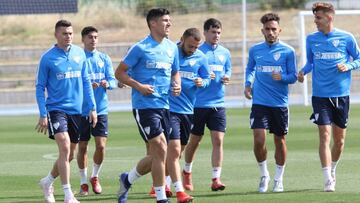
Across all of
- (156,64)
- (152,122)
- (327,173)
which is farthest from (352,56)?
(152,122)

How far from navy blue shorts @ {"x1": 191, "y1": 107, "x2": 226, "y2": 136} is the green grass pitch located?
790mm

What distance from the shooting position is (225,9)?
47.1 metres

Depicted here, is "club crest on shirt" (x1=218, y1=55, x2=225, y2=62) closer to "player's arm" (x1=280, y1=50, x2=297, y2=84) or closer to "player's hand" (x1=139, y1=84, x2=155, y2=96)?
"player's arm" (x1=280, y1=50, x2=297, y2=84)

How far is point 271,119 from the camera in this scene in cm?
1458

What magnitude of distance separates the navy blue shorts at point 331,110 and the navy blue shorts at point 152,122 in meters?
2.53

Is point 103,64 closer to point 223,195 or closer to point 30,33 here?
point 223,195

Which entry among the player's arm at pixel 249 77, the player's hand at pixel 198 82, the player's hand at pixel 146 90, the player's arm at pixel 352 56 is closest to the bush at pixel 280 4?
the player's arm at pixel 249 77

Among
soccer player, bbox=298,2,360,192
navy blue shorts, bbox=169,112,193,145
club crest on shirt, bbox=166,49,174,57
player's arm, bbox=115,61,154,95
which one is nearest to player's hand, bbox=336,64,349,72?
soccer player, bbox=298,2,360,192

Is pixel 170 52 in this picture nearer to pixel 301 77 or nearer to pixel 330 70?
pixel 301 77

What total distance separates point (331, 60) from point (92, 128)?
11.7ft

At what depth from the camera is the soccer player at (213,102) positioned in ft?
48.8

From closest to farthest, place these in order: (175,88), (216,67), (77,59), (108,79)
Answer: (175,88), (77,59), (216,67), (108,79)

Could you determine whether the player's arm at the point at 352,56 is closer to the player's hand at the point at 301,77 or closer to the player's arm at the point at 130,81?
the player's hand at the point at 301,77

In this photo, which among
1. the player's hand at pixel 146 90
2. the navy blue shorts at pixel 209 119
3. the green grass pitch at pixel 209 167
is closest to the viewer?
the player's hand at pixel 146 90
